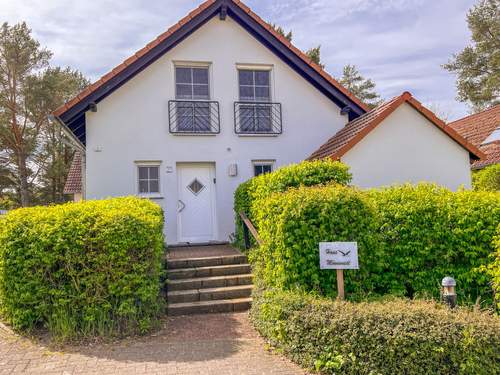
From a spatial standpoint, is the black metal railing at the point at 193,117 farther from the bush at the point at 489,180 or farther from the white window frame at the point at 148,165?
the bush at the point at 489,180

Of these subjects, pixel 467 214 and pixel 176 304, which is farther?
pixel 176 304

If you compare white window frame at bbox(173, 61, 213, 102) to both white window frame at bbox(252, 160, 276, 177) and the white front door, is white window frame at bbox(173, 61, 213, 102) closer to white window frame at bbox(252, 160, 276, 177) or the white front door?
the white front door

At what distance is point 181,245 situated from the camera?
34.8ft

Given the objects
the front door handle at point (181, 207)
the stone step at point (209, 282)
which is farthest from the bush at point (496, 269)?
the front door handle at point (181, 207)

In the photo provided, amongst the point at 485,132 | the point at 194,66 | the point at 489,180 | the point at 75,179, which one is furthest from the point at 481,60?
the point at 75,179

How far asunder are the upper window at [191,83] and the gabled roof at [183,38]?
78 cm

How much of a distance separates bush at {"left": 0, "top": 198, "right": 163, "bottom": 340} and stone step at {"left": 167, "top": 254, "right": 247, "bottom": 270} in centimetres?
217

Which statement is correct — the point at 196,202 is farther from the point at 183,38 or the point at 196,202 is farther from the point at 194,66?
the point at 183,38

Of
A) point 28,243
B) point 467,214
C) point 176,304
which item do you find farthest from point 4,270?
point 467,214

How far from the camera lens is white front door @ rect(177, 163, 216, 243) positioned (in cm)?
1085

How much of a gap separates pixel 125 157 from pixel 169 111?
1.77 meters

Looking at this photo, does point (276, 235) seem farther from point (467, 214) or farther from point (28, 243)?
point (28, 243)

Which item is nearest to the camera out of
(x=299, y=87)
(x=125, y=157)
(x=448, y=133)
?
(x=448, y=133)

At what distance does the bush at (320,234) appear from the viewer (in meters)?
5.20
